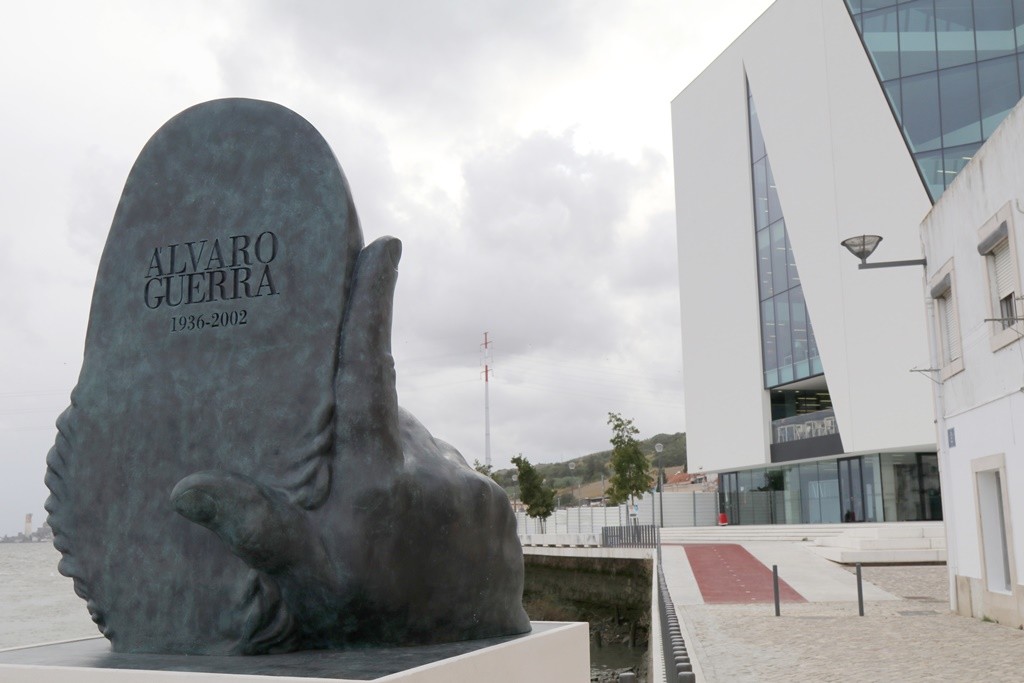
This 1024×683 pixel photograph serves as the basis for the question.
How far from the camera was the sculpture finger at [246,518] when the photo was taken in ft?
15.1

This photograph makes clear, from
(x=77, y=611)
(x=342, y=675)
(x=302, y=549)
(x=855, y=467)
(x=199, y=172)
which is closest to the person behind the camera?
(x=342, y=675)

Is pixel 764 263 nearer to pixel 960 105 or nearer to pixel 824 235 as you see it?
pixel 824 235

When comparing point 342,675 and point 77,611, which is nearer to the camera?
point 342,675

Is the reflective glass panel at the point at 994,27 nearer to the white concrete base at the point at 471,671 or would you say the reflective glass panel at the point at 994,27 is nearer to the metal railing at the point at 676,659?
the metal railing at the point at 676,659

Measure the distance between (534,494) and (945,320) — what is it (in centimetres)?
4520

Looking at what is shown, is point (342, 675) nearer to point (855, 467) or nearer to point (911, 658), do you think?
point (911, 658)

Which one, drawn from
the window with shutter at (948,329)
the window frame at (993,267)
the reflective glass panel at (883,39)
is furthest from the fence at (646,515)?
the window frame at (993,267)

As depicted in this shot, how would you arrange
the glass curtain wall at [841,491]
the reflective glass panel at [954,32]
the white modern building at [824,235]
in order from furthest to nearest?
the glass curtain wall at [841,491] < the white modern building at [824,235] < the reflective glass panel at [954,32]

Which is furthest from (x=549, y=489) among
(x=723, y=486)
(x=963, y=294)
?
(x=963, y=294)

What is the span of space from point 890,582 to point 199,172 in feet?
71.2

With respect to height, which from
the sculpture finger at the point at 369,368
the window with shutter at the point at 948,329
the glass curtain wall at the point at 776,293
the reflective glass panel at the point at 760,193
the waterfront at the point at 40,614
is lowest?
the waterfront at the point at 40,614

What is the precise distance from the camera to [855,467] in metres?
39.5

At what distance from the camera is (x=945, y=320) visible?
18203 millimetres

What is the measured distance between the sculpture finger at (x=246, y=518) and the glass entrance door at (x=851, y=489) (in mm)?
37314
